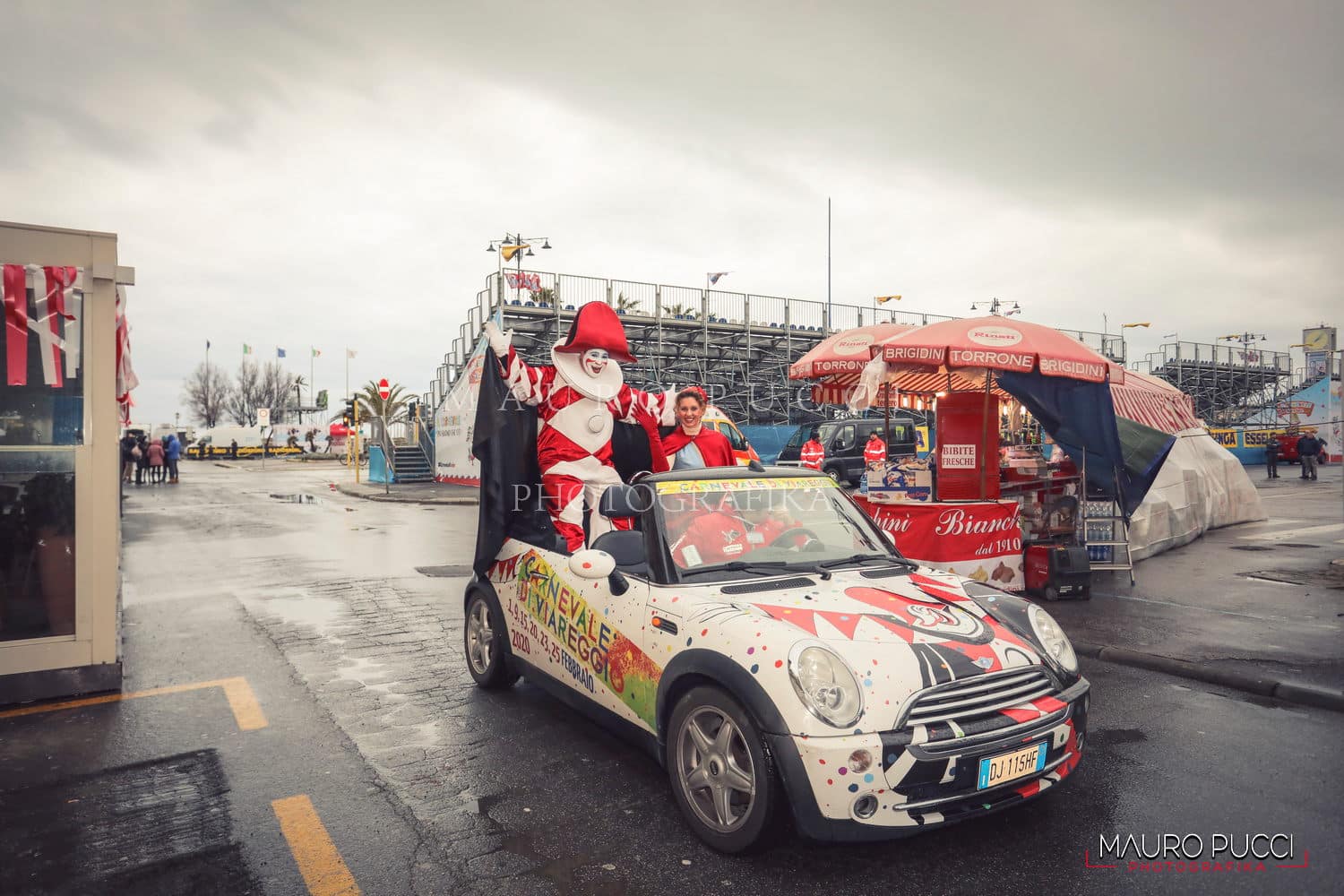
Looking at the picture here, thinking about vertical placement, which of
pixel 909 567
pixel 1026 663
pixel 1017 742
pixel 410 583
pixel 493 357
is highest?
pixel 493 357

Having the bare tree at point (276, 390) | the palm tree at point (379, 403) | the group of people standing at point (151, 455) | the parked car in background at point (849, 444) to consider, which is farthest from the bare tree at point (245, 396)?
the parked car in background at point (849, 444)

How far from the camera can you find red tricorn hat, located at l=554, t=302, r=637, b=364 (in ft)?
18.9

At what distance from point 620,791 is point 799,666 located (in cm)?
134

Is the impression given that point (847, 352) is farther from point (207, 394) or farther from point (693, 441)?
point (207, 394)

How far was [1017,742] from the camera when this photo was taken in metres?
3.01

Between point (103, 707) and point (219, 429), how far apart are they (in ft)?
224

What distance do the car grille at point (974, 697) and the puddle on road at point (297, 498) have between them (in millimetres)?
22456

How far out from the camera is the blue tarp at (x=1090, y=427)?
9.13m

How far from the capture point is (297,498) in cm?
2367

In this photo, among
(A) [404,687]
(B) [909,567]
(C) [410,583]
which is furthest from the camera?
(C) [410,583]

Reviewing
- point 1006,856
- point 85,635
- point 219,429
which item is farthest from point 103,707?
point 219,429

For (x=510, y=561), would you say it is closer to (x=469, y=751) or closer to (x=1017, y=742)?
(x=469, y=751)

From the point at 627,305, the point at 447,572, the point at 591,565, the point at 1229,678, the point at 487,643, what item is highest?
the point at 627,305

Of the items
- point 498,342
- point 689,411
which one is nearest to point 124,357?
point 498,342
